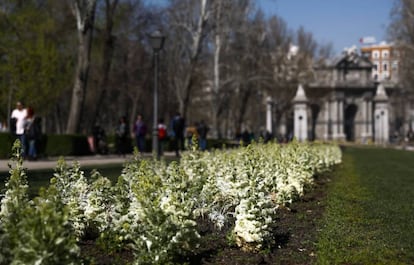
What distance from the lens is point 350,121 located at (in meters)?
72.3

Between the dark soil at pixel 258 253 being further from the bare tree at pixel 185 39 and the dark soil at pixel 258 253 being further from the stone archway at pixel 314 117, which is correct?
the stone archway at pixel 314 117

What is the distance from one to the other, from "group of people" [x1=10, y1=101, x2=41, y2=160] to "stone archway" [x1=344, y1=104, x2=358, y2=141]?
5587cm

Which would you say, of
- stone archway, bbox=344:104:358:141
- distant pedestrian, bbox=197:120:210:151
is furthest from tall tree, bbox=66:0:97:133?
stone archway, bbox=344:104:358:141

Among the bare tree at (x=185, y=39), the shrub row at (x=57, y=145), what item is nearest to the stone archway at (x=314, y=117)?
the bare tree at (x=185, y=39)

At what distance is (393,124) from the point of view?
9544 cm

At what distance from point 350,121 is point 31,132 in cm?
5749

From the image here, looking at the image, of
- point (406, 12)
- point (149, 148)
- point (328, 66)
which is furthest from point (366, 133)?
point (149, 148)

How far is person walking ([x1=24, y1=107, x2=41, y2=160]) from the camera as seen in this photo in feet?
61.6

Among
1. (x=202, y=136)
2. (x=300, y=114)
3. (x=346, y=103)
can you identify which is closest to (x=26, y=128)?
(x=202, y=136)

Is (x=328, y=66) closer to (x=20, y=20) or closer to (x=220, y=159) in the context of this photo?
(x=20, y=20)

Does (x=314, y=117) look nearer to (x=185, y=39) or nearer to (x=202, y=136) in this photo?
(x=185, y=39)

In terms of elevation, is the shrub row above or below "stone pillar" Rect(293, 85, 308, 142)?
below

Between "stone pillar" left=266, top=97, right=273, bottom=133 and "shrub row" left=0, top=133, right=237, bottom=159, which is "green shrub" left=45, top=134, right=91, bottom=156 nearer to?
"shrub row" left=0, top=133, right=237, bottom=159

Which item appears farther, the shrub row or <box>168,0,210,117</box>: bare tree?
<box>168,0,210,117</box>: bare tree
